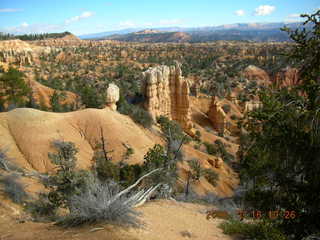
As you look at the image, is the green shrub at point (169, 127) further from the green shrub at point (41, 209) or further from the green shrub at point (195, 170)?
the green shrub at point (41, 209)

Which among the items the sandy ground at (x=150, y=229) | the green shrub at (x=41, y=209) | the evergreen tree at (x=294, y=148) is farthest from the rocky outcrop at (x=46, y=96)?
the evergreen tree at (x=294, y=148)

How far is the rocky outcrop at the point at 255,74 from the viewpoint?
6265cm

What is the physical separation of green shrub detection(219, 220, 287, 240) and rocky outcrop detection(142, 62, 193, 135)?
18854 millimetres

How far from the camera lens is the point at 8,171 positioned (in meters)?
12.5

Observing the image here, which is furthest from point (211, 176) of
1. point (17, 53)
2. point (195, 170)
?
point (17, 53)

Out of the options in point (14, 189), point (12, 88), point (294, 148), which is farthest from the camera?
point (12, 88)

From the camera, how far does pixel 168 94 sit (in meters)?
28.3

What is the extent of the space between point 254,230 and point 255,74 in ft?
205

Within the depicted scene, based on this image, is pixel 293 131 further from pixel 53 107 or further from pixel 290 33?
pixel 53 107

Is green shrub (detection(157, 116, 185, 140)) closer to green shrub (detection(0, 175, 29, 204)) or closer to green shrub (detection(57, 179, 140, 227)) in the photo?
green shrub (detection(0, 175, 29, 204))

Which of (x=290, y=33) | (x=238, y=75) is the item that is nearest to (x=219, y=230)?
(x=290, y=33)

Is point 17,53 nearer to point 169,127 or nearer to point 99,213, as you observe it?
point 169,127

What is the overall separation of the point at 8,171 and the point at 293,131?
1259cm

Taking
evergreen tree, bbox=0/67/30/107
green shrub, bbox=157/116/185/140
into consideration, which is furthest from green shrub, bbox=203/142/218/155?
evergreen tree, bbox=0/67/30/107
